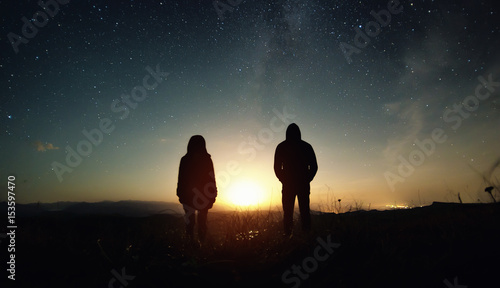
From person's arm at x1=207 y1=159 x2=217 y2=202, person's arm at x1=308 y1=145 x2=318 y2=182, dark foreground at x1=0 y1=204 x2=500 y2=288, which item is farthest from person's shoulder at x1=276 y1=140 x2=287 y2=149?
dark foreground at x1=0 y1=204 x2=500 y2=288

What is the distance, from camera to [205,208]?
5.23 m

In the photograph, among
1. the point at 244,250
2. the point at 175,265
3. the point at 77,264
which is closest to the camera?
the point at 175,265

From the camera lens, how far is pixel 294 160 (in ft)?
15.6

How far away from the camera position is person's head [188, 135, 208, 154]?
5570mm

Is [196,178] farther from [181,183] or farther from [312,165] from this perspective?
[312,165]

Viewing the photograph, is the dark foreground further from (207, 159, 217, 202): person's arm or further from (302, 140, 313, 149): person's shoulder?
(207, 159, 217, 202): person's arm

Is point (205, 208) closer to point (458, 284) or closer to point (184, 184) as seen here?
point (184, 184)

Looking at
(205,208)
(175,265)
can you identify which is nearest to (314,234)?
(175,265)

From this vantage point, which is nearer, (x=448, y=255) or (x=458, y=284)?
(x=458, y=284)

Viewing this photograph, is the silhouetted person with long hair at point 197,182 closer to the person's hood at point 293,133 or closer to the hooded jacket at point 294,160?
the hooded jacket at point 294,160

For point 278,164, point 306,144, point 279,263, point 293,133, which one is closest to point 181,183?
point 278,164

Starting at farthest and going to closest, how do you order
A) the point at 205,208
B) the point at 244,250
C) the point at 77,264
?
the point at 205,208
the point at 244,250
the point at 77,264

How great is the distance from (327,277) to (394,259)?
781 mm

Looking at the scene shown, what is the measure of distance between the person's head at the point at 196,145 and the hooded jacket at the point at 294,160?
1853 millimetres
